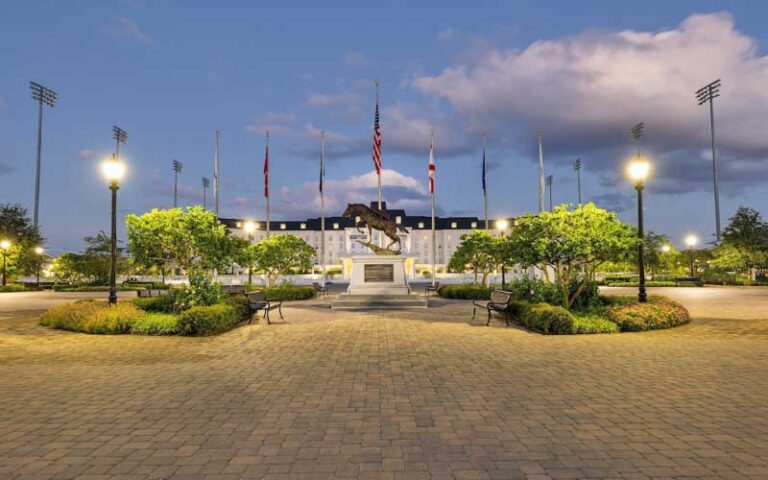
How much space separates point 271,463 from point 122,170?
14.6 metres

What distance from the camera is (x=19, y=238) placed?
145ft

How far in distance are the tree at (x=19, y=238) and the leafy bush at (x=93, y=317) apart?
115ft

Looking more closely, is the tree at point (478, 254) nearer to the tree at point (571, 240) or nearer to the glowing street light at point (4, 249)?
the tree at point (571, 240)

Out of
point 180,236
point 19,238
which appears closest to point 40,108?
point 19,238

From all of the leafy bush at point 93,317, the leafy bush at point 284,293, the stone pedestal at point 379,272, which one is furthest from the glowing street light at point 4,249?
the stone pedestal at point 379,272

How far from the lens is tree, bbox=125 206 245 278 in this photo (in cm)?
1953

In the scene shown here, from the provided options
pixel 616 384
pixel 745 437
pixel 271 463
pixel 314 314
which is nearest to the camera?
pixel 271 463

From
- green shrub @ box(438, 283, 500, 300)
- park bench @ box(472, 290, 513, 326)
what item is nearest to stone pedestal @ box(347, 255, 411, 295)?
green shrub @ box(438, 283, 500, 300)

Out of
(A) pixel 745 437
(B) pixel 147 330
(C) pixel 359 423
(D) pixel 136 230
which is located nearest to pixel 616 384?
(A) pixel 745 437

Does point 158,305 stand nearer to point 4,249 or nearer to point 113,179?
point 113,179

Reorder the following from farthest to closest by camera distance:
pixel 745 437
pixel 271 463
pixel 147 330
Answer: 1. pixel 147 330
2. pixel 745 437
3. pixel 271 463

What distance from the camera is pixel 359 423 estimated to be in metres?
5.64

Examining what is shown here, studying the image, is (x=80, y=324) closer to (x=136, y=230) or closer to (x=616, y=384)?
(x=136, y=230)

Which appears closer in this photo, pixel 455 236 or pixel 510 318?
pixel 510 318
